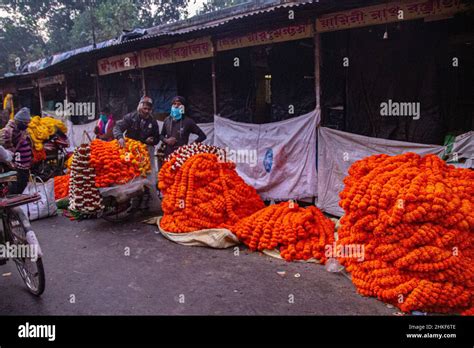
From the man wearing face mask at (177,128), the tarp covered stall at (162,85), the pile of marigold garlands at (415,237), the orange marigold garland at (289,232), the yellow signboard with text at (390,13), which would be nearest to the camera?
the pile of marigold garlands at (415,237)

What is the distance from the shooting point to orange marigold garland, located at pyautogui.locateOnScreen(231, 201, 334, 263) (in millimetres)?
5004

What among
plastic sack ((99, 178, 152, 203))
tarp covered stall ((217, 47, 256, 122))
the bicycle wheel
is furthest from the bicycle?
tarp covered stall ((217, 47, 256, 122))

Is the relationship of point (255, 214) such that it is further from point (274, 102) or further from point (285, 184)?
point (274, 102)

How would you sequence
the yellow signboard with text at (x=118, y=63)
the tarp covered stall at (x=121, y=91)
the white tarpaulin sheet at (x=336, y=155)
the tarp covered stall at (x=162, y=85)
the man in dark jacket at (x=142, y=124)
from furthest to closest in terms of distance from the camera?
the tarp covered stall at (x=121, y=91) < the tarp covered stall at (x=162, y=85) < the yellow signboard with text at (x=118, y=63) < the man in dark jacket at (x=142, y=124) < the white tarpaulin sheet at (x=336, y=155)

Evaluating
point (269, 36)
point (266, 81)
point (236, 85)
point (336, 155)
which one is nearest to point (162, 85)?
point (236, 85)

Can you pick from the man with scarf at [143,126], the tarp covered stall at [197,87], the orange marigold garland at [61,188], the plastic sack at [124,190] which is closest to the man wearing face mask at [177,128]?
the man with scarf at [143,126]

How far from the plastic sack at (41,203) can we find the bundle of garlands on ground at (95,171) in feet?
3.93

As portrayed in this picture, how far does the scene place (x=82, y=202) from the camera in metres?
6.39

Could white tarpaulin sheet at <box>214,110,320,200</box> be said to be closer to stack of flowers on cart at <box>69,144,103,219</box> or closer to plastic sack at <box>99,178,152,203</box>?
plastic sack at <box>99,178,152,203</box>

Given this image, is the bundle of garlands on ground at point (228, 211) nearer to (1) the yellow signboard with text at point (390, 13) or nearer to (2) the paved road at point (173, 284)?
(2) the paved road at point (173, 284)

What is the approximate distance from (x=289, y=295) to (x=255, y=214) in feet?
5.84

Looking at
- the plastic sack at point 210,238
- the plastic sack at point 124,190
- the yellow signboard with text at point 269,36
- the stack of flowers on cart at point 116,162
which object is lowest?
the plastic sack at point 210,238

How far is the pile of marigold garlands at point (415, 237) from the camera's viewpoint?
3.61 meters
